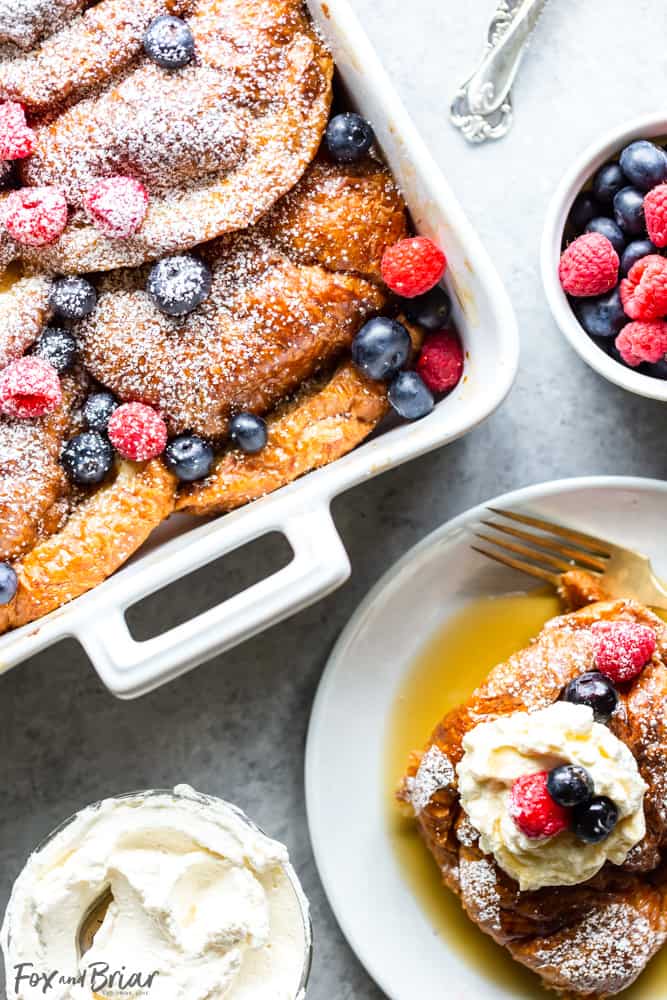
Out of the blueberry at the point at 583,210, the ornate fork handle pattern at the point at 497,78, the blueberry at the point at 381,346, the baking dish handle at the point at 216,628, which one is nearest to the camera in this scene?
the baking dish handle at the point at 216,628

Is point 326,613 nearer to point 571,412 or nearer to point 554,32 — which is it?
point 571,412

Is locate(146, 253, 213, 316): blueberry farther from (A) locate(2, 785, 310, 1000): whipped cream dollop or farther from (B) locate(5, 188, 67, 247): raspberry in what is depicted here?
(A) locate(2, 785, 310, 1000): whipped cream dollop

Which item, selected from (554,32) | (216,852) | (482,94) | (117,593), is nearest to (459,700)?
(216,852)

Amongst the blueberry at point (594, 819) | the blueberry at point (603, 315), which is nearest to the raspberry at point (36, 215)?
the blueberry at point (603, 315)

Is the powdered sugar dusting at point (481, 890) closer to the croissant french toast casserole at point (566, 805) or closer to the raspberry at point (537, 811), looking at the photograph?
the croissant french toast casserole at point (566, 805)

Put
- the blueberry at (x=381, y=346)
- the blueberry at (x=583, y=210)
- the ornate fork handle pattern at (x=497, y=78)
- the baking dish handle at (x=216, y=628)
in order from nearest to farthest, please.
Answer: the baking dish handle at (x=216, y=628) < the blueberry at (x=381, y=346) < the blueberry at (x=583, y=210) < the ornate fork handle pattern at (x=497, y=78)

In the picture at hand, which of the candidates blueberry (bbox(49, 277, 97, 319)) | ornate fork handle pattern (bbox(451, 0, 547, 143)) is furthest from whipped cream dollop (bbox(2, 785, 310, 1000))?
ornate fork handle pattern (bbox(451, 0, 547, 143))
